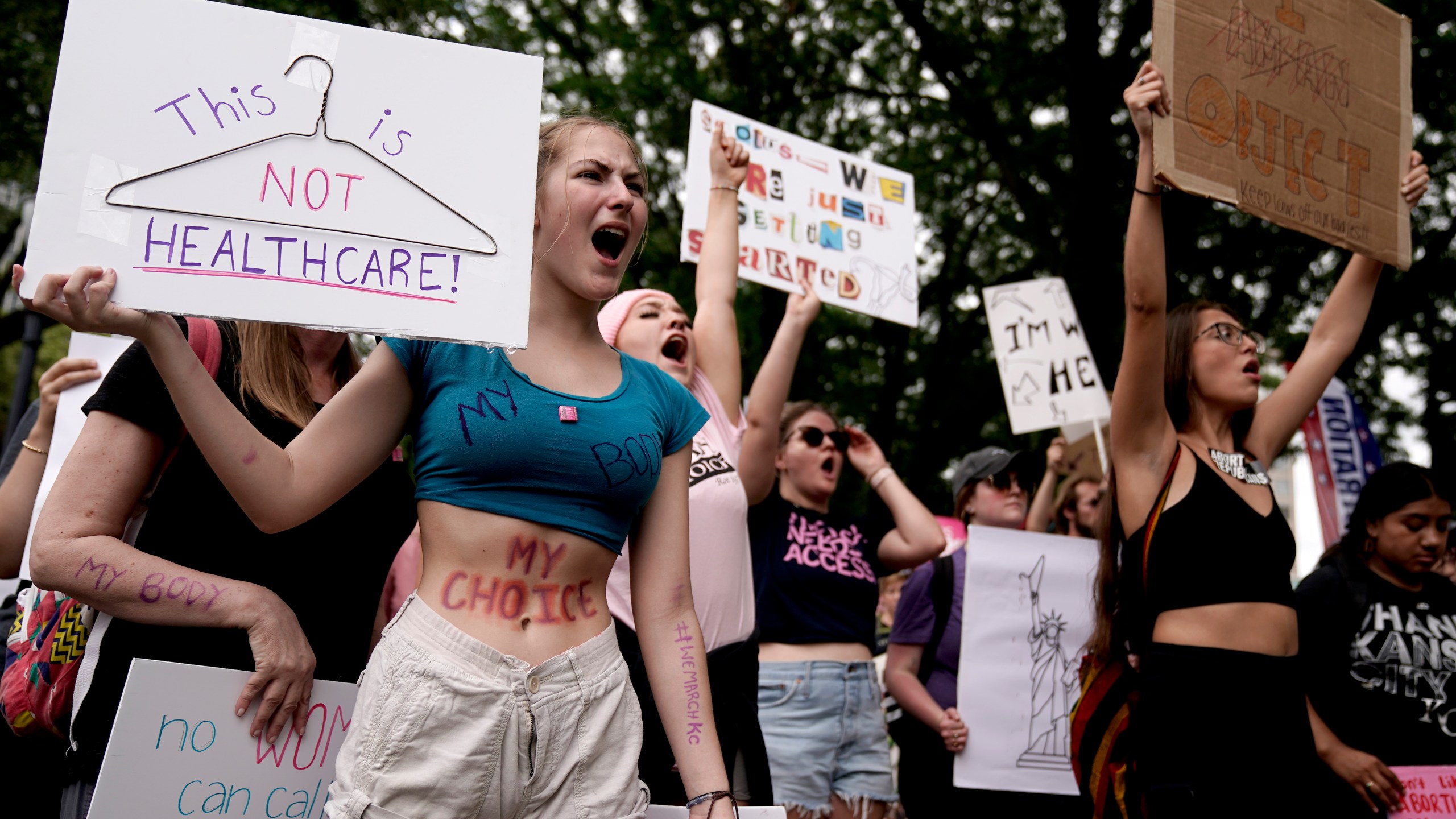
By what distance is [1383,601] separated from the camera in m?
4.09

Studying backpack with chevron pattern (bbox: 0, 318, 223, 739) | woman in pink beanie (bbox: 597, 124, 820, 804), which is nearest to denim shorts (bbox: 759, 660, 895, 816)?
woman in pink beanie (bbox: 597, 124, 820, 804)

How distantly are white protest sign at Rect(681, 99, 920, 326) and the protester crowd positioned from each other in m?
0.66

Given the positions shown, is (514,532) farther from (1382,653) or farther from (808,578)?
(1382,653)

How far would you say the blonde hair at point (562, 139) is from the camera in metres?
2.16

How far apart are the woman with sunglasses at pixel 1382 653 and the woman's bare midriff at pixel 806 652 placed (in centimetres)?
162

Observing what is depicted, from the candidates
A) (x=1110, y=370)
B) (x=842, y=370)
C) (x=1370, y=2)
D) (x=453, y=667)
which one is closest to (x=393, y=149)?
(x=453, y=667)

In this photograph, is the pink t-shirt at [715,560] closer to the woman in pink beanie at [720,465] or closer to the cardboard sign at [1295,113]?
the woman in pink beanie at [720,465]

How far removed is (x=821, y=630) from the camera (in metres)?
4.30

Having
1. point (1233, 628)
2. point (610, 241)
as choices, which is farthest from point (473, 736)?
point (1233, 628)

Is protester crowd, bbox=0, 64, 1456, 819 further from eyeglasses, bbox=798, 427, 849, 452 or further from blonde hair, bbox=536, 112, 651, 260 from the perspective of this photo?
eyeglasses, bbox=798, 427, 849, 452

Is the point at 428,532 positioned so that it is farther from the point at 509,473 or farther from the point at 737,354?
the point at 737,354

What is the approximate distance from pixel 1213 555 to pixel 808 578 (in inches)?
69.9

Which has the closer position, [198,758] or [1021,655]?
[198,758]

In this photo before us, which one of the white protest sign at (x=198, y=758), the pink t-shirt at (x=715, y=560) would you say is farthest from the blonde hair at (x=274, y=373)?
the pink t-shirt at (x=715, y=560)
